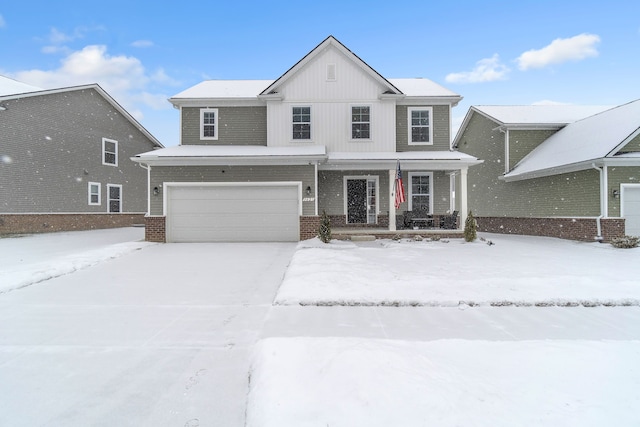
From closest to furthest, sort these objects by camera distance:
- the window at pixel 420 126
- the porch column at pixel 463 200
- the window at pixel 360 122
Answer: the porch column at pixel 463 200 < the window at pixel 360 122 < the window at pixel 420 126

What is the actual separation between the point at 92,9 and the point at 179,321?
15763 mm

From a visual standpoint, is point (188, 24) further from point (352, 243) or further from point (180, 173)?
point (352, 243)

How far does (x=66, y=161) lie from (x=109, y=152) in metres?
2.98

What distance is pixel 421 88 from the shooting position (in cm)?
1616

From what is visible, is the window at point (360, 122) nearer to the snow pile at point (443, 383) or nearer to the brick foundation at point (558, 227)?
the brick foundation at point (558, 227)

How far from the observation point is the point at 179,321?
186 inches

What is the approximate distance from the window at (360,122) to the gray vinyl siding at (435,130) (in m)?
1.53

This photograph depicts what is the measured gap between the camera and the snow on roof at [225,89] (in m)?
15.4

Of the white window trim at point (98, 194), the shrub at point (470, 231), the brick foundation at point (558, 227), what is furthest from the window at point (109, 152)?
the brick foundation at point (558, 227)

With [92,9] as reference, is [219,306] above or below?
below

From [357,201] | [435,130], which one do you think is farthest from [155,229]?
[435,130]

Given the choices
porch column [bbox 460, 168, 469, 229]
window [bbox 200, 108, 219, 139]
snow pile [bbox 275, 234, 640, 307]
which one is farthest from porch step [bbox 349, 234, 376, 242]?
window [bbox 200, 108, 219, 139]

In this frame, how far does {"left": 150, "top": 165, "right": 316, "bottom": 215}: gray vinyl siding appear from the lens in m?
13.0

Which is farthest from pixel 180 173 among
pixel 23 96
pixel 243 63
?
pixel 243 63
